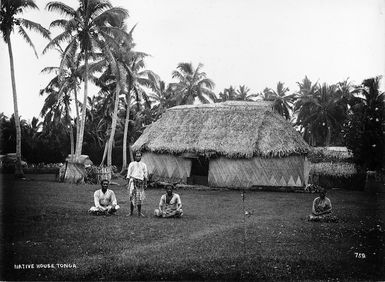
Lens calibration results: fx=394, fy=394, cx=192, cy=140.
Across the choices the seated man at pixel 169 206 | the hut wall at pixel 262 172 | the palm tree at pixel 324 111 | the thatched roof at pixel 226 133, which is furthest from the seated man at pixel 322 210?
the palm tree at pixel 324 111

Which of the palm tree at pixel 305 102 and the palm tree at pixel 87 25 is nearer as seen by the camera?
the palm tree at pixel 87 25

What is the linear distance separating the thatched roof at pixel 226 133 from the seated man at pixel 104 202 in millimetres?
9529

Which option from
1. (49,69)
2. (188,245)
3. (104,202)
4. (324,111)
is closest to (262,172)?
(104,202)

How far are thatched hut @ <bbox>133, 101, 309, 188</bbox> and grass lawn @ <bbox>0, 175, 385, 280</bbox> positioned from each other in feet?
24.8

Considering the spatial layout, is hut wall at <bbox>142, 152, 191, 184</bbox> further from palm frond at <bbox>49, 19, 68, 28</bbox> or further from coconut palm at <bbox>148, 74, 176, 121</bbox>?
coconut palm at <bbox>148, 74, 176, 121</bbox>

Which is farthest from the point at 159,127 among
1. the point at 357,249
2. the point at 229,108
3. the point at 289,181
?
the point at 357,249

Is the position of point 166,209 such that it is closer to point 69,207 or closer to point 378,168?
point 69,207

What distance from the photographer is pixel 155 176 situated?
20.7 metres

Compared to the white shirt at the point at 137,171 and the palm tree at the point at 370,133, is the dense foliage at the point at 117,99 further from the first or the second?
the white shirt at the point at 137,171

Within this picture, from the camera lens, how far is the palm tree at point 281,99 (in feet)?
134

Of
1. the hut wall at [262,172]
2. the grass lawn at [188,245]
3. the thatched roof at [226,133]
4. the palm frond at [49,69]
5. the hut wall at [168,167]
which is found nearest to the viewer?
the grass lawn at [188,245]

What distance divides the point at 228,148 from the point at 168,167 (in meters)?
3.44

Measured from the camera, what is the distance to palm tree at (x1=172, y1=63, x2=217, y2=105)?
1297 inches

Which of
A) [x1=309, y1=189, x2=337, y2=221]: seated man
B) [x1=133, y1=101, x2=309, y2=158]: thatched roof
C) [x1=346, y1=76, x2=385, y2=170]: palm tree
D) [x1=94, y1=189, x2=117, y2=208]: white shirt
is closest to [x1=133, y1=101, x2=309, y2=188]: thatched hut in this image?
[x1=133, y1=101, x2=309, y2=158]: thatched roof
